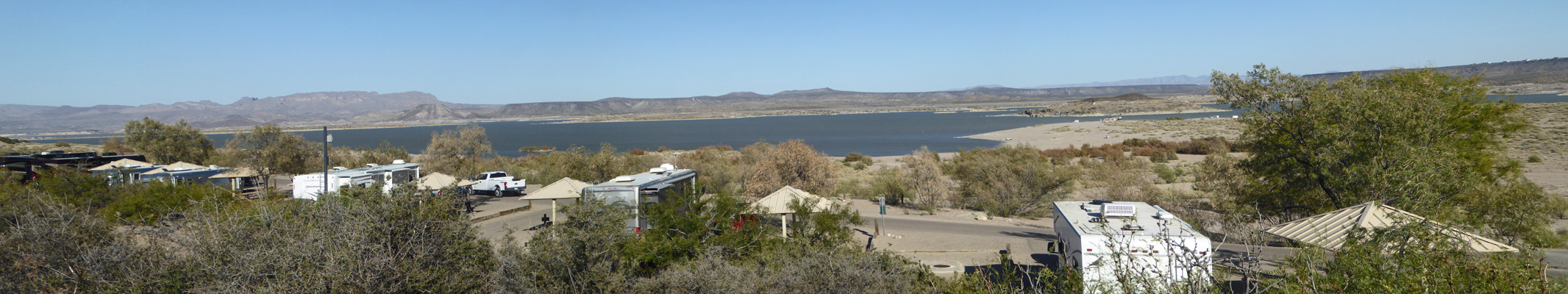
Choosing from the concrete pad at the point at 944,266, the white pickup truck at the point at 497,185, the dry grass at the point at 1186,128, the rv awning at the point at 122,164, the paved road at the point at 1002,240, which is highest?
the rv awning at the point at 122,164

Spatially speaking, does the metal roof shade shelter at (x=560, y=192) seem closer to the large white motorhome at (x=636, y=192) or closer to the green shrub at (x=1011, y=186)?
the large white motorhome at (x=636, y=192)

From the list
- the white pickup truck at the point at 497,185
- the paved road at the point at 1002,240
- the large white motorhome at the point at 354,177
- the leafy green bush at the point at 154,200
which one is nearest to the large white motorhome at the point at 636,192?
the paved road at the point at 1002,240

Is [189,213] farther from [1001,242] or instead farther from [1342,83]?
[1342,83]

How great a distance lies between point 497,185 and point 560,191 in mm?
9514

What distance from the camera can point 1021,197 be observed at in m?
21.3

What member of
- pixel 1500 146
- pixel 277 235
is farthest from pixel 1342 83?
pixel 277 235

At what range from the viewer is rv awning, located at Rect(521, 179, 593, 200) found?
17.9m

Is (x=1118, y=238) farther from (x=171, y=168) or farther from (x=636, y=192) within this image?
(x=171, y=168)

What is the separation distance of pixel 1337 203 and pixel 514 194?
24.5 m

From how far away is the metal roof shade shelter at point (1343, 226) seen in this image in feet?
26.8

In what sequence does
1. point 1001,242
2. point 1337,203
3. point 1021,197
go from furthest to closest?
1. point 1021,197
2. point 1001,242
3. point 1337,203

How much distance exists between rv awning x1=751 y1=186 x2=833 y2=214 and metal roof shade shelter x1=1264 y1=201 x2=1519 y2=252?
22.7 ft

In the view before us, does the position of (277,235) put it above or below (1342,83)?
below

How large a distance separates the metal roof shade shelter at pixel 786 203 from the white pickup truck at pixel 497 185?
15.4 m
